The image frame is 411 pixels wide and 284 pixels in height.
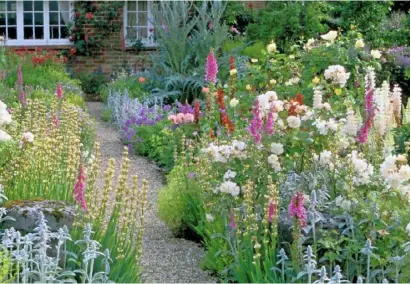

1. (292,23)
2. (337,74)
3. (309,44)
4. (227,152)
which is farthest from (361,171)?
(292,23)

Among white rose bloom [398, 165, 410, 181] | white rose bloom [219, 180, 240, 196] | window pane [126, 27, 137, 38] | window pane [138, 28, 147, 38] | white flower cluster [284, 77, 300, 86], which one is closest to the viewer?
white rose bloom [398, 165, 410, 181]

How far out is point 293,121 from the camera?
210 inches

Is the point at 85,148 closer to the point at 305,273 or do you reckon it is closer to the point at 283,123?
the point at 283,123

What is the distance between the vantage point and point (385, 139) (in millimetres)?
6562

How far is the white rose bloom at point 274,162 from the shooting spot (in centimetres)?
516

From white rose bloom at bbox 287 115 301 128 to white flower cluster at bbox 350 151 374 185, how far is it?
0.46 meters

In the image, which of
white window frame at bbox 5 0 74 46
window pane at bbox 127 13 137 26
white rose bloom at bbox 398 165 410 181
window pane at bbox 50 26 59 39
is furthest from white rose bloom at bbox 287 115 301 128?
window pane at bbox 50 26 59 39

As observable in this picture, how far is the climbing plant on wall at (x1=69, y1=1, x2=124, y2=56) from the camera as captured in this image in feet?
53.8

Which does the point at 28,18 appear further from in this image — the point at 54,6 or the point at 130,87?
the point at 130,87

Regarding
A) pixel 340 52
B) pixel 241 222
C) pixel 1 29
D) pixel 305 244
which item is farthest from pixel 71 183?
pixel 1 29

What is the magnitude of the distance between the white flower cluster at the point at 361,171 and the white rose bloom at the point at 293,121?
463 millimetres

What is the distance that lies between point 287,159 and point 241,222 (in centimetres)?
57

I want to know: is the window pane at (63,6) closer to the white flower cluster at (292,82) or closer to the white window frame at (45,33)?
the white window frame at (45,33)

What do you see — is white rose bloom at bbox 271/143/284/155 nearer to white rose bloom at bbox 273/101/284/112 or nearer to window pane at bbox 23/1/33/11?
white rose bloom at bbox 273/101/284/112
